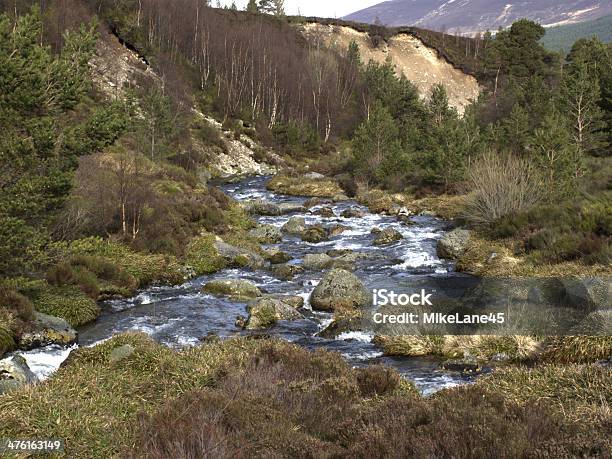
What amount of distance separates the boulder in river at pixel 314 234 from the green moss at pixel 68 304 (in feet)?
41.5

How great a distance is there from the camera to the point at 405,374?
35.9ft

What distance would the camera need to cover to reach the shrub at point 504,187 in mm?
23031

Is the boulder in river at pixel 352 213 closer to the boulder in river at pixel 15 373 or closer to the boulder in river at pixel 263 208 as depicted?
the boulder in river at pixel 263 208

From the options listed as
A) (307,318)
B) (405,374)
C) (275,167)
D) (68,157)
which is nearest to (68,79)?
(68,157)

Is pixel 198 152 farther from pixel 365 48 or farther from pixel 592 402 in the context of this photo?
pixel 365 48

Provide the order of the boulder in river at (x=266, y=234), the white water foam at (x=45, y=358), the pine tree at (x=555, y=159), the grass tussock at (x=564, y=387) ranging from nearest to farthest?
the grass tussock at (x=564, y=387) → the white water foam at (x=45, y=358) → the pine tree at (x=555, y=159) → the boulder in river at (x=266, y=234)

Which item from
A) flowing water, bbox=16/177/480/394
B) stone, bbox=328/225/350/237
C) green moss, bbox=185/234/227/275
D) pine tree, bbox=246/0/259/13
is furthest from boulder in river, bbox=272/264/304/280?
Result: pine tree, bbox=246/0/259/13

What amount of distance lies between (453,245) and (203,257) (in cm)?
1040

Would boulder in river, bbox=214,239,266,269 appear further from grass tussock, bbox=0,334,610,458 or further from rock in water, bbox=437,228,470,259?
grass tussock, bbox=0,334,610,458

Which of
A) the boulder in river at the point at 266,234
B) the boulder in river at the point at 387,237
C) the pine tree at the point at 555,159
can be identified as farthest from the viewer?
the boulder in river at the point at 266,234

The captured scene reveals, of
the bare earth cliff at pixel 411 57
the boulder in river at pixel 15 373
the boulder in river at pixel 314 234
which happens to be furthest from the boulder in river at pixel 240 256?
the bare earth cliff at pixel 411 57

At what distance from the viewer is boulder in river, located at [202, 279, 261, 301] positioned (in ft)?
57.3

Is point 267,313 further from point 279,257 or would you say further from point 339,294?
point 279,257

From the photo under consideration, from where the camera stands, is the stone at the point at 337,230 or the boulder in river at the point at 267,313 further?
the stone at the point at 337,230
